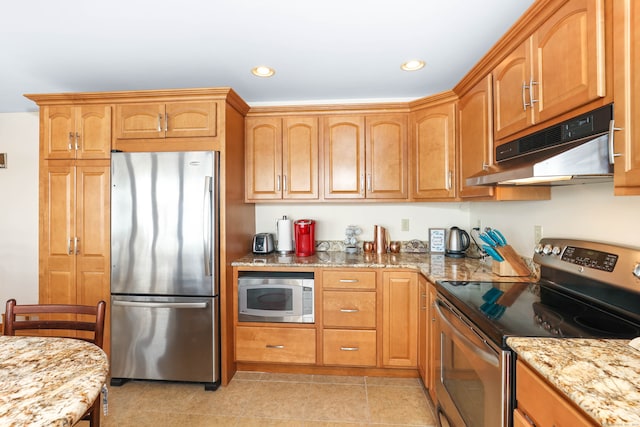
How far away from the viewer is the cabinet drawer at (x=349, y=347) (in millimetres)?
2377

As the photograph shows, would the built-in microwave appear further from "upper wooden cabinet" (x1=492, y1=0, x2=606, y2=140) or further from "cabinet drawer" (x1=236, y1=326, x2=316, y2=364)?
"upper wooden cabinet" (x1=492, y1=0, x2=606, y2=140)

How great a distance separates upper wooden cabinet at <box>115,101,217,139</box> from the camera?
2318 mm

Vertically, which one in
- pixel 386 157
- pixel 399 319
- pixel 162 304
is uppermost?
pixel 386 157

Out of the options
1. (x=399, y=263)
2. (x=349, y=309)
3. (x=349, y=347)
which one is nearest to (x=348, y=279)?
(x=349, y=309)

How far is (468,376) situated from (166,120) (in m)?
2.49

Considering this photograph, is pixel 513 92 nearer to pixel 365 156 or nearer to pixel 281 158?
pixel 365 156

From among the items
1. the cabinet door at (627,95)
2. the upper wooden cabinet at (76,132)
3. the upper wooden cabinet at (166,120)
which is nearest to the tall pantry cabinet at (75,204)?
the upper wooden cabinet at (76,132)

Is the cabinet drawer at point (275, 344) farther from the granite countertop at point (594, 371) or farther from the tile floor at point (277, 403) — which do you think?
the granite countertop at point (594, 371)

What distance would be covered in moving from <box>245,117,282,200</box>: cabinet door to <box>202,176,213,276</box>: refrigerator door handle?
0.56 m

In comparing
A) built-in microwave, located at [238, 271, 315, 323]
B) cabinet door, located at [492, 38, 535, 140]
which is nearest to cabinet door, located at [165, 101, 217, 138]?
built-in microwave, located at [238, 271, 315, 323]

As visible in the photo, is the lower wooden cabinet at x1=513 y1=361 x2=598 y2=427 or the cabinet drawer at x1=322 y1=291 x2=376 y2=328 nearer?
the lower wooden cabinet at x1=513 y1=361 x2=598 y2=427

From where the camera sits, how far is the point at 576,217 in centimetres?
163

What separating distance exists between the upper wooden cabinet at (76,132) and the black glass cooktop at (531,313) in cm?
263

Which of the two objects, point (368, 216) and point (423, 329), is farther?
point (368, 216)
